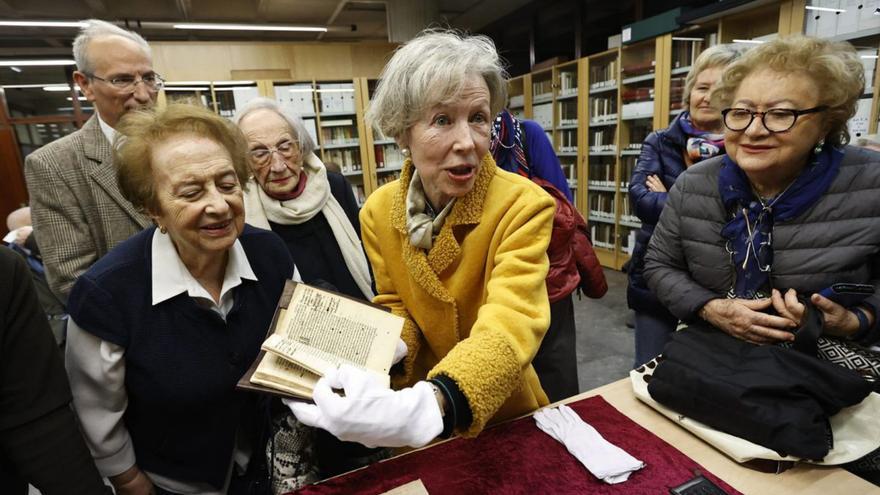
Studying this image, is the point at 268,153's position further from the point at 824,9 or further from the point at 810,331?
the point at 824,9

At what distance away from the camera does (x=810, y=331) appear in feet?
3.71

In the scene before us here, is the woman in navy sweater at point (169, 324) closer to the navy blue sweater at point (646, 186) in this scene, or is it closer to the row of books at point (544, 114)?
the navy blue sweater at point (646, 186)

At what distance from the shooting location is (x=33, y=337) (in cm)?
97

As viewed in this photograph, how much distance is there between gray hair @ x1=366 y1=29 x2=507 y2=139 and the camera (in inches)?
42.2

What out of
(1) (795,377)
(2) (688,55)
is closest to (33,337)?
(1) (795,377)

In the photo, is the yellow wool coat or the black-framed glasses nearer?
the yellow wool coat

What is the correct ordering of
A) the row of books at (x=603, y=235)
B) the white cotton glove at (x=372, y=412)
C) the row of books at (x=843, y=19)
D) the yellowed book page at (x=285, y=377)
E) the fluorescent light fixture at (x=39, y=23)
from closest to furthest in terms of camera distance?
1. the white cotton glove at (x=372, y=412)
2. the yellowed book page at (x=285, y=377)
3. the row of books at (x=843, y=19)
4. the row of books at (x=603, y=235)
5. the fluorescent light fixture at (x=39, y=23)

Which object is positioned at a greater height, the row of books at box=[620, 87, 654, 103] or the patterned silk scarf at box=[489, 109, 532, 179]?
the row of books at box=[620, 87, 654, 103]

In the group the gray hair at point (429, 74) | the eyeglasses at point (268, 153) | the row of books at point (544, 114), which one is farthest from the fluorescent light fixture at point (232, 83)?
the gray hair at point (429, 74)

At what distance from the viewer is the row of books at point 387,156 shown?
6668 mm

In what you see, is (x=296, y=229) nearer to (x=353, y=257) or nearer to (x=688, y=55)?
(x=353, y=257)

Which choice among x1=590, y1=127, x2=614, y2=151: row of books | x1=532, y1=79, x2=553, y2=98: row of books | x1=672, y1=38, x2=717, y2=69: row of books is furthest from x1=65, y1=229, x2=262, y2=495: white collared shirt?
x1=532, y1=79, x2=553, y2=98: row of books

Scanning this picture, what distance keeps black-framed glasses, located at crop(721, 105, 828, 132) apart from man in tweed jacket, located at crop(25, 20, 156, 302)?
6.81 ft

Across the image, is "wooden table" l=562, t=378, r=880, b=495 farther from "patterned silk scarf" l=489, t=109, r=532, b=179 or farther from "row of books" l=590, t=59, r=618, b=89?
"row of books" l=590, t=59, r=618, b=89
